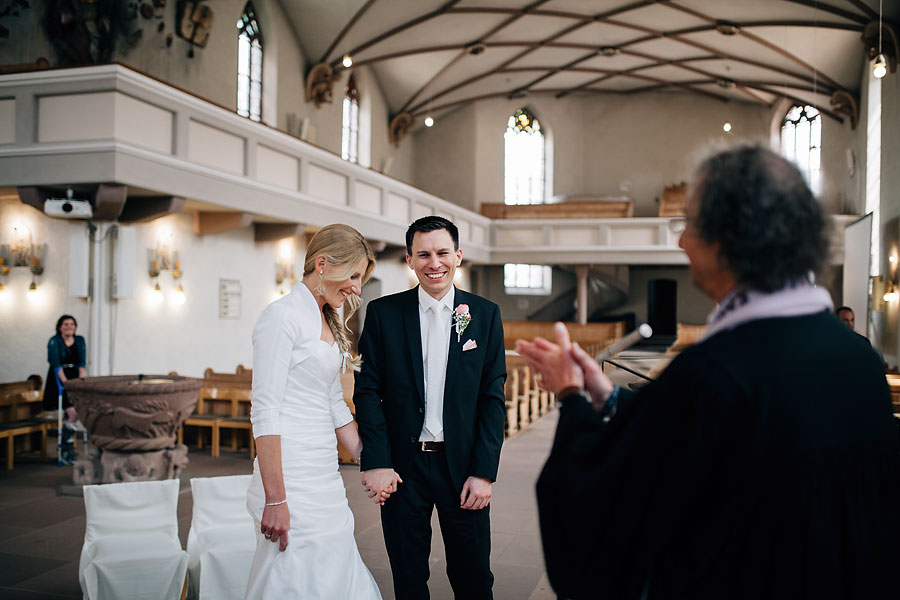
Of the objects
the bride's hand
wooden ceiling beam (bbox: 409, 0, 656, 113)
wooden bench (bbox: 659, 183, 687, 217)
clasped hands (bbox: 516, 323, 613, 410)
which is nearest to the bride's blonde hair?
the bride's hand

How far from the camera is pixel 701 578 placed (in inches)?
51.0

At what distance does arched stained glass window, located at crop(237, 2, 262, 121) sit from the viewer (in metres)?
13.1

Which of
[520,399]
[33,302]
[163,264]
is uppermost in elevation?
[163,264]

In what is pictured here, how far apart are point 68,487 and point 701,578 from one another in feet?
20.0

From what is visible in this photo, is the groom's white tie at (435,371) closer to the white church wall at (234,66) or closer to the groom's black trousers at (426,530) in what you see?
the groom's black trousers at (426,530)

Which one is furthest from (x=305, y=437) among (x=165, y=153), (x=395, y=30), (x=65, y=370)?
(x=395, y=30)

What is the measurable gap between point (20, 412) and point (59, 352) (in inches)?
43.3

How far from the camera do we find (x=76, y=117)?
7418 millimetres

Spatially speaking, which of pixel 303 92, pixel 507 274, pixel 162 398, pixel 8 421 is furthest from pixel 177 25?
pixel 507 274

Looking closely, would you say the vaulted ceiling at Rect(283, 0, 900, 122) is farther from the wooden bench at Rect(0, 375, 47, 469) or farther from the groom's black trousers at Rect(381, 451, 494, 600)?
the groom's black trousers at Rect(381, 451, 494, 600)

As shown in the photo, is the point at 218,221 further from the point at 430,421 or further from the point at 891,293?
the point at 891,293

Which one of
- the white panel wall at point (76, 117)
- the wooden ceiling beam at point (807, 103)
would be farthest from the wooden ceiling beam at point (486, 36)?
the white panel wall at point (76, 117)

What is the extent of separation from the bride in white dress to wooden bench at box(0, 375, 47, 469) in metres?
5.94

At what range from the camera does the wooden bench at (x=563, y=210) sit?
1939 centimetres
